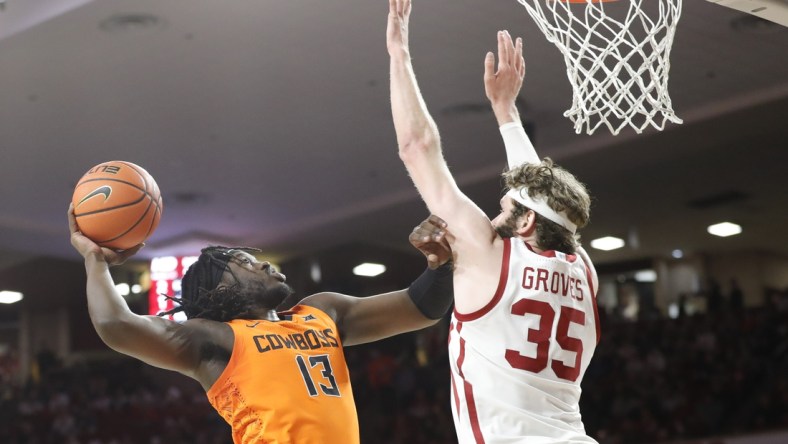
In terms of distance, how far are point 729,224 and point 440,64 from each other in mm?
6340

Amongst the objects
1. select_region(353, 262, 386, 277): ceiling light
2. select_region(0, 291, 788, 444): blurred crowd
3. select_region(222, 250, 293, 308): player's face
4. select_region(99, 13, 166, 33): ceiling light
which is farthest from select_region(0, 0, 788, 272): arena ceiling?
select_region(222, 250, 293, 308): player's face

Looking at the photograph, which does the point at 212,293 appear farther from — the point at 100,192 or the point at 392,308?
the point at 392,308

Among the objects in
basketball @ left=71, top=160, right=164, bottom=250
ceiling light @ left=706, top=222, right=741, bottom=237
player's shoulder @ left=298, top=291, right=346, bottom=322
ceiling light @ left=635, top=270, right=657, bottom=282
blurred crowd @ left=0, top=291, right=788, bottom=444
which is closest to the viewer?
basketball @ left=71, top=160, right=164, bottom=250

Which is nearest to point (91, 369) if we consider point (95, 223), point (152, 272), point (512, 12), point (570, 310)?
point (152, 272)

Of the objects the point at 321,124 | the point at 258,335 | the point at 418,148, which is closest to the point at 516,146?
the point at 418,148

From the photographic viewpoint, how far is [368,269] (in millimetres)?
14781

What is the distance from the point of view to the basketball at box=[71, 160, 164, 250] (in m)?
3.20

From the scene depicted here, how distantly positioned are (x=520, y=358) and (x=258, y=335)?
1088 mm

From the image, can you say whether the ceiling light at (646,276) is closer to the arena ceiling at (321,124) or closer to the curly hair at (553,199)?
the arena ceiling at (321,124)

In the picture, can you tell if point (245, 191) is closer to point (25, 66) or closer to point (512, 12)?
point (25, 66)

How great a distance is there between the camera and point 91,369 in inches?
554

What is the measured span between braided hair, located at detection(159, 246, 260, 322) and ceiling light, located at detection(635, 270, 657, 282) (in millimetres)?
10768

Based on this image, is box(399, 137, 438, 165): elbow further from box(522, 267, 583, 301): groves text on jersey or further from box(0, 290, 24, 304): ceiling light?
box(0, 290, 24, 304): ceiling light

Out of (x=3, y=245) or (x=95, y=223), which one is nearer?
(x=95, y=223)
